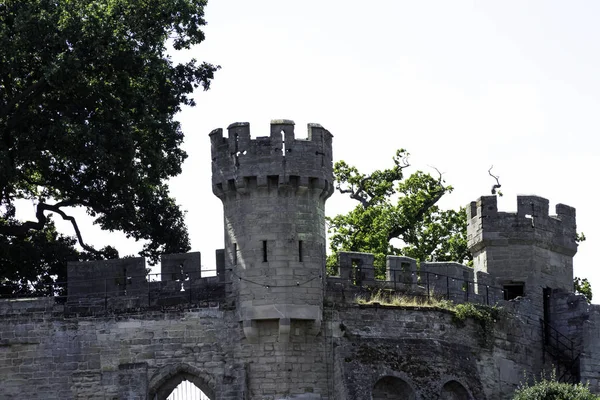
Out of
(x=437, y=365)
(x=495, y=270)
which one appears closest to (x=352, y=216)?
(x=495, y=270)

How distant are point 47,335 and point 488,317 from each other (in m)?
12.5

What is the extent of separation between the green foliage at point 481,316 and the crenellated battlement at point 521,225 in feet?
10.4

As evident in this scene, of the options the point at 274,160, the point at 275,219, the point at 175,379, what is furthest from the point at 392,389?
the point at 274,160

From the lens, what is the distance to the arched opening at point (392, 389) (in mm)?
49991

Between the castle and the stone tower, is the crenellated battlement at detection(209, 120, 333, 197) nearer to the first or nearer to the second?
the castle

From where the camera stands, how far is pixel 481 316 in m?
52.6

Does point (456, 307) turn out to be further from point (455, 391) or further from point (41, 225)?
point (41, 225)

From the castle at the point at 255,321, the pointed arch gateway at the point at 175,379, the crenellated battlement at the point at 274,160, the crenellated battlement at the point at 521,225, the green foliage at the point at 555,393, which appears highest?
the crenellated battlement at the point at 274,160

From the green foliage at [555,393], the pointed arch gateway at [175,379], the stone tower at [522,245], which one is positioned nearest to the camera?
the green foliage at [555,393]

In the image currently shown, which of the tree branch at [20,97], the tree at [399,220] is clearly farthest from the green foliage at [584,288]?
the tree branch at [20,97]

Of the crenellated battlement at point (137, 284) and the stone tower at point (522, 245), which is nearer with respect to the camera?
the crenellated battlement at point (137, 284)

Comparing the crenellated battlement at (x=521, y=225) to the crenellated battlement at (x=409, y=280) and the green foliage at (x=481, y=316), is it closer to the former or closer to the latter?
the crenellated battlement at (x=409, y=280)

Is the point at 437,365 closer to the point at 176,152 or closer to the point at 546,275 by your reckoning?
the point at 546,275

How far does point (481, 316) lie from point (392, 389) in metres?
3.95
